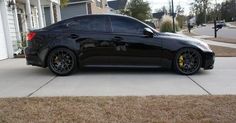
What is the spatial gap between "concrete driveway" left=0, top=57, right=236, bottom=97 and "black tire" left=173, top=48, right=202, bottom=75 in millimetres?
203

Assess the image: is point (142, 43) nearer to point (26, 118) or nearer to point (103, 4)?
point (26, 118)

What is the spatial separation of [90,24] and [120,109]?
3.79m

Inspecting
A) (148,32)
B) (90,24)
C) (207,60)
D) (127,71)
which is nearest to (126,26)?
(148,32)

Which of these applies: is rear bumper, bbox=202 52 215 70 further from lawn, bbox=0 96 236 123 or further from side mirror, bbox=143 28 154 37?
lawn, bbox=0 96 236 123

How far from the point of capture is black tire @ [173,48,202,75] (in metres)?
7.84

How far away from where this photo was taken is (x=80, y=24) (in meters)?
8.05

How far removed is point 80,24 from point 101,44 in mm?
763

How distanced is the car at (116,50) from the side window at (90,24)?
103mm

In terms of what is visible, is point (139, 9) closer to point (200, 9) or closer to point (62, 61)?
point (62, 61)

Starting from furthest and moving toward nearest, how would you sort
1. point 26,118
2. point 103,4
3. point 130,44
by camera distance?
point 103,4 → point 130,44 → point 26,118

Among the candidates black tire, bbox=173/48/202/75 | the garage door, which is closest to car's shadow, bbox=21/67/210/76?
black tire, bbox=173/48/202/75

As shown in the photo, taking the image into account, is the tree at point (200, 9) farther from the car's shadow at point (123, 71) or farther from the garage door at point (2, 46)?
the car's shadow at point (123, 71)

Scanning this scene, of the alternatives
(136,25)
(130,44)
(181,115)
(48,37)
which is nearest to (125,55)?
(130,44)

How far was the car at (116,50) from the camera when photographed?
7.84 m
